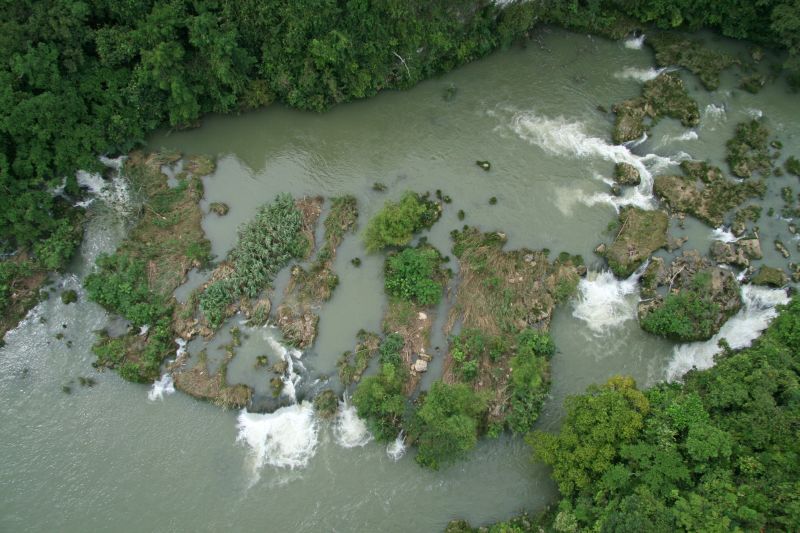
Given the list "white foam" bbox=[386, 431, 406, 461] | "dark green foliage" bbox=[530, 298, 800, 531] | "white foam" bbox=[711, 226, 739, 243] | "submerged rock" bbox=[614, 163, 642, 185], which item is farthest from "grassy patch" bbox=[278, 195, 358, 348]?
"white foam" bbox=[711, 226, 739, 243]

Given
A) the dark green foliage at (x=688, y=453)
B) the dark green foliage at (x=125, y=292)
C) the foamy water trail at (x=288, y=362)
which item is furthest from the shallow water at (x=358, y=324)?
the dark green foliage at (x=688, y=453)

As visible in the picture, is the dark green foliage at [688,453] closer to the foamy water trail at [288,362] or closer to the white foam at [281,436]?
the white foam at [281,436]

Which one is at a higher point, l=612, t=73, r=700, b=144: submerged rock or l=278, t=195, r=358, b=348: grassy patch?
l=612, t=73, r=700, b=144: submerged rock

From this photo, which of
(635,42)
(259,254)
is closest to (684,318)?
(635,42)

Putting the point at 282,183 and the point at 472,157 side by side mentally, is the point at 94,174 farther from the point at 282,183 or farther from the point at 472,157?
the point at 472,157

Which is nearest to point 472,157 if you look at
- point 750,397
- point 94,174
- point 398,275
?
point 398,275

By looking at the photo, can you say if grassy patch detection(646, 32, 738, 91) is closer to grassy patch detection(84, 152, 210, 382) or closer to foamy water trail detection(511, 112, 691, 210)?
foamy water trail detection(511, 112, 691, 210)
